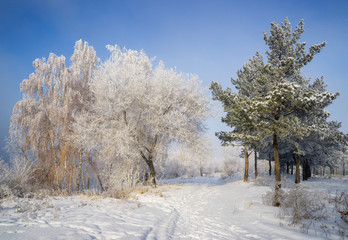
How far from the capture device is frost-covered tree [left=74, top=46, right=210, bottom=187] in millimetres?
12398

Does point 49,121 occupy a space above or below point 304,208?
above

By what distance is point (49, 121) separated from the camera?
506 inches

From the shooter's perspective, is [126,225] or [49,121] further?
[49,121]

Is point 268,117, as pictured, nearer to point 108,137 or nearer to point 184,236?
point 184,236

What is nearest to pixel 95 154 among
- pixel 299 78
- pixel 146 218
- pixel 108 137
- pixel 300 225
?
pixel 108 137

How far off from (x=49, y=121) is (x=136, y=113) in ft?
19.9

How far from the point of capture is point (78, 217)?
14.6ft

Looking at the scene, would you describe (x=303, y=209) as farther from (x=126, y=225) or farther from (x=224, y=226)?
(x=126, y=225)

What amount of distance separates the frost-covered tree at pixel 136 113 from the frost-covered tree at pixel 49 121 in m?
1.22

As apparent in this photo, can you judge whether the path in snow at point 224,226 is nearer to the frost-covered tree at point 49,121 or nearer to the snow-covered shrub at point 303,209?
the snow-covered shrub at point 303,209

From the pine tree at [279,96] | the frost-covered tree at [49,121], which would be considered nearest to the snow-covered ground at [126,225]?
the pine tree at [279,96]

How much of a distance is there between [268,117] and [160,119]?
7.05m

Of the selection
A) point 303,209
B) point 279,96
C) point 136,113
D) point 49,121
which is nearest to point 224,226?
point 303,209

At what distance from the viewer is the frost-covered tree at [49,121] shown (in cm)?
1218
